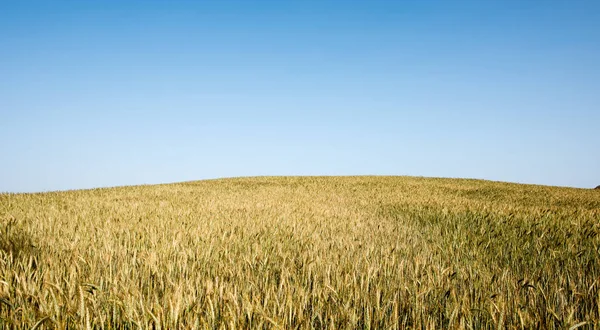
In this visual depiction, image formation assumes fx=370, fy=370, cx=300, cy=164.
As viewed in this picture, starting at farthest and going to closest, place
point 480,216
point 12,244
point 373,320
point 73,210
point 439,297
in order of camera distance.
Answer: point 73,210
point 480,216
point 12,244
point 439,297
point 373,320

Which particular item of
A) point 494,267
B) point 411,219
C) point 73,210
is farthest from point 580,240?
point 73,210

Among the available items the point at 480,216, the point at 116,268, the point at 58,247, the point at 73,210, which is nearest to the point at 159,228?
the point at 58,247

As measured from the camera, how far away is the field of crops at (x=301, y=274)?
6.13 ft

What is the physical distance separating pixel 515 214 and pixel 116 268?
21.8 ft

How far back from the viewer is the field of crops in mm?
1867

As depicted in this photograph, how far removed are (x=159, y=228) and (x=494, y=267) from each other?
3.94 metres

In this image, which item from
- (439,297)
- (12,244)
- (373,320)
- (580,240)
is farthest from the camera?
(580,240)

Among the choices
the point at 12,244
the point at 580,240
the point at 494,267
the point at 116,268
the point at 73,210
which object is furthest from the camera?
the point at 73,210

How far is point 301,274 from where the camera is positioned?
3.05 meters

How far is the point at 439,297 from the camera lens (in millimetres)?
2354

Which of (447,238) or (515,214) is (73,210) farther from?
(515,214)

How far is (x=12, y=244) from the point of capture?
12.6 feet

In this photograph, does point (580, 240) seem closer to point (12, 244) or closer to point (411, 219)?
point (411, 219)

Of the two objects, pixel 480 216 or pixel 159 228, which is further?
pixel 480 216
